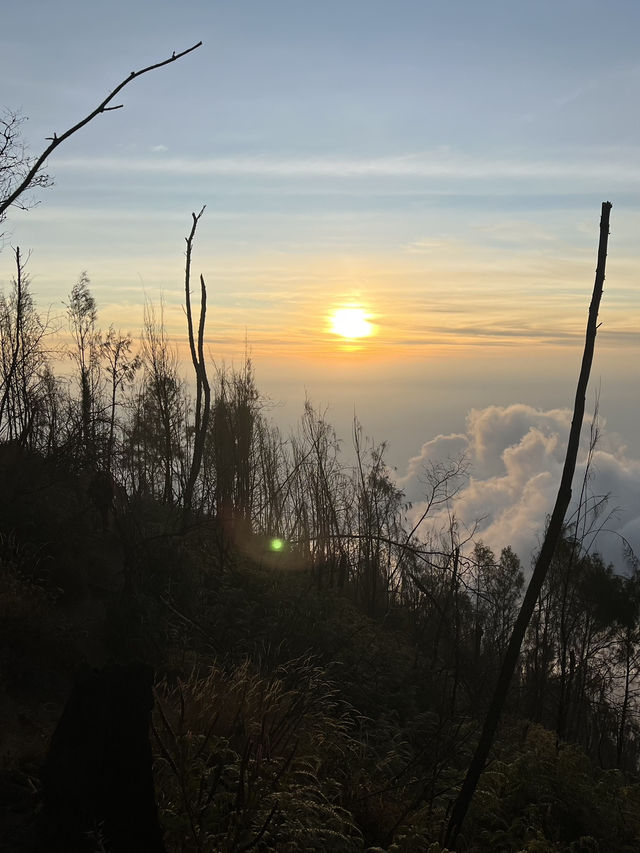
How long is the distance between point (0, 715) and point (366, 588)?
2391 centimetres

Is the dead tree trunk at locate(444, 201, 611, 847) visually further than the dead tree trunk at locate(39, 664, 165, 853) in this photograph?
Yes

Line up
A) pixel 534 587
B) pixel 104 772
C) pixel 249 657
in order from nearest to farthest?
pixel 104 772
pixel 534 587
pixel 249 657

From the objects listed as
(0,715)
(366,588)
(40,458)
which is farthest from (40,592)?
(366,588)

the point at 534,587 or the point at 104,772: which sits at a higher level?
the point at 534,587

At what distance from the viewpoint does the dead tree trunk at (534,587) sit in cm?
753

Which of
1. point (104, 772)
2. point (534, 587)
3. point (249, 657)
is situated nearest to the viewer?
point (104, 772)

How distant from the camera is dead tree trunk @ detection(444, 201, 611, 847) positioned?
7531 millimetres

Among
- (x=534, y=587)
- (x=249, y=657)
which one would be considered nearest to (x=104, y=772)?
(x=534, y=587)

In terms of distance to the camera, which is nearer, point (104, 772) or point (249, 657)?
point (104, 772)

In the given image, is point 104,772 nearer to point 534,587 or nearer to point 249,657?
point 534,587

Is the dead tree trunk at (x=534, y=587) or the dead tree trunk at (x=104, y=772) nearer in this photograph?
the dead tree trunk at (x=104, y=772)

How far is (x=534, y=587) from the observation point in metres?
7.73

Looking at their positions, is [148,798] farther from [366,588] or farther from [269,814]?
[366,588]

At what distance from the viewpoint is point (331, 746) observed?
9367 millimetres
